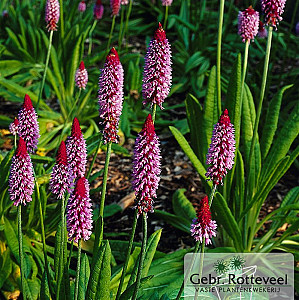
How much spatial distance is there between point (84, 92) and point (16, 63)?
2.84ft

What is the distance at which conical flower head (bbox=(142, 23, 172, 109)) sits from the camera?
193 cm

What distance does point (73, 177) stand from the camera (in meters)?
1.92

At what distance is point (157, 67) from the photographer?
1930 mm

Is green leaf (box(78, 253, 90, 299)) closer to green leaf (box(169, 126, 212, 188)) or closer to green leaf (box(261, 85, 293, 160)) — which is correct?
green leaf (box(169, 126, 212, 188))

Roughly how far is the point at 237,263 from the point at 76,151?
1.46 meters

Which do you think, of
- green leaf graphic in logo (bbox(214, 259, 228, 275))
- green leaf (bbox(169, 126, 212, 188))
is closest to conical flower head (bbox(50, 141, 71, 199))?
green leaf (bbox(169, 126, 212, 188))

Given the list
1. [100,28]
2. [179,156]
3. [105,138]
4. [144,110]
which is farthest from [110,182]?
[100,28]

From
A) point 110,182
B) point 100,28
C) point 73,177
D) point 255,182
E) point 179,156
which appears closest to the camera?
point 73,177

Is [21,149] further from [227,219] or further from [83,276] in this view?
[227,219]

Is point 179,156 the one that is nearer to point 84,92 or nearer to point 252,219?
point 84,92

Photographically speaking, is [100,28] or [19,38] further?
[100,28]

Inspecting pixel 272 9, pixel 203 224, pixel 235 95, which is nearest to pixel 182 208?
pixel 235 95

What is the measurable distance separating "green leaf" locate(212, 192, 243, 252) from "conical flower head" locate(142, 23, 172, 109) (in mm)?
911

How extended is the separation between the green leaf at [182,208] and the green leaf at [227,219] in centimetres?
51
